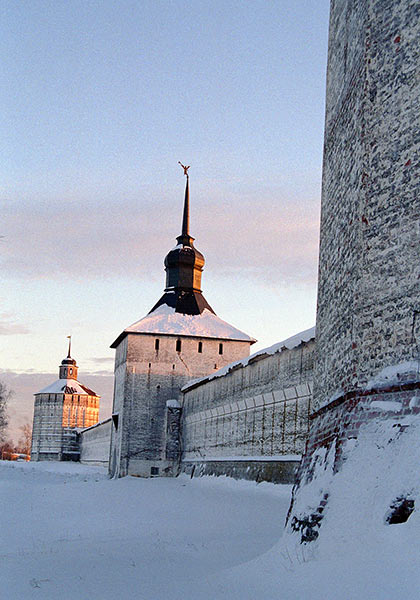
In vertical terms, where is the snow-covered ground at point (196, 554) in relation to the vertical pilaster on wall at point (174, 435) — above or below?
below

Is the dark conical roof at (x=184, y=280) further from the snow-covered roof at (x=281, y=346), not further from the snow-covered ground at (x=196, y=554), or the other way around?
the snow-covered ground at (x=196, y=554)

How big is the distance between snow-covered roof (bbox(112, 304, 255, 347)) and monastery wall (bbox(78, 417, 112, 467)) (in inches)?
313

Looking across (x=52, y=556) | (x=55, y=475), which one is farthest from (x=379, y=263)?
(x=55, y=475)

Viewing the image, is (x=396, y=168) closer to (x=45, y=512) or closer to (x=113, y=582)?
(x=113, y=582)

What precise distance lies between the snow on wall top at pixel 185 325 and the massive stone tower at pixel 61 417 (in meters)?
27.6

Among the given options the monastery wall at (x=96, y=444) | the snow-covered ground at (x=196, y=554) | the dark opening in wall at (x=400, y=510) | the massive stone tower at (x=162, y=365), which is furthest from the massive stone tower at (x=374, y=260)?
the monastery wall at (x=96, y=444)

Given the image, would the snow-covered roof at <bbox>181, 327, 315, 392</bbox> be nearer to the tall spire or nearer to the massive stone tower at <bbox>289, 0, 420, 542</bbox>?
the massive stone tower at <bbox>289, 0, 420, 542</bbox>

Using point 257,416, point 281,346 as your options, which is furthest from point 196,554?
point 257,416

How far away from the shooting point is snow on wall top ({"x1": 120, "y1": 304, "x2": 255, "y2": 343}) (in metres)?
30.8

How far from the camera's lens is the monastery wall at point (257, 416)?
1459cm

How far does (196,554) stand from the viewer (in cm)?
830

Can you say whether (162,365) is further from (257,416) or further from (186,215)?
(257,416)

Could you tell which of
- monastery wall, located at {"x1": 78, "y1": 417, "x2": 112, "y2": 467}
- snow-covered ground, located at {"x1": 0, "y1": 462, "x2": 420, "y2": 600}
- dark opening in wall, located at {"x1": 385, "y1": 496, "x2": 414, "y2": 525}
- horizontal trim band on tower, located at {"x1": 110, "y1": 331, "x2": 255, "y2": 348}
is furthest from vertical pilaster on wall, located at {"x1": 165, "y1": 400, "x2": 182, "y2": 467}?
dark opening in wall, located at {"x1": 385, "y1": 496, "x2": 414, "y2": 525}

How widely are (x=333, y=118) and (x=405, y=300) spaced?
3.51 meters
